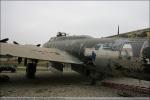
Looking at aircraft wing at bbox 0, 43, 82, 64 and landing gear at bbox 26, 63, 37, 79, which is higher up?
aircraft wing at bbox 0, 43, 82, 64

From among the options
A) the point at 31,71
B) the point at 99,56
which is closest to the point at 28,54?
the point at 31,71

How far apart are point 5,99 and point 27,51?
5.40 m

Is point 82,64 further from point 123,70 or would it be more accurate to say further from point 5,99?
point 5,99

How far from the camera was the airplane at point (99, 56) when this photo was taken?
33.3 feet

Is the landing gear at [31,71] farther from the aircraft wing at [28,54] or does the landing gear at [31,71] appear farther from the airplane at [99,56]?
the aircraft wing at [28,54]

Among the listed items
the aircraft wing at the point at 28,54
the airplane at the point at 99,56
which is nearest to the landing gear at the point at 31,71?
the airplane at the point at 99,56

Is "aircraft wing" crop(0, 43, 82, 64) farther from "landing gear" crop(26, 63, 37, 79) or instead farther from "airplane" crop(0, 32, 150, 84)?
"landing gear" crop(26, 63, 37, 79)

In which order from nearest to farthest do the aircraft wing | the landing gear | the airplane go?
the airplane < the aircraft wing < the landing gear

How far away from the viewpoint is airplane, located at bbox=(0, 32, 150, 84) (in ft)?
33.3

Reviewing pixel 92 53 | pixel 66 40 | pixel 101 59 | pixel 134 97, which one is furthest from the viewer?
pixel 66 40

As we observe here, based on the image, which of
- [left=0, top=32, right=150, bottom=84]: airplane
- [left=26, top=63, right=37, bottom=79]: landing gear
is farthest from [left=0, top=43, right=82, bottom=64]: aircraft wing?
[left=26, top=63, right=37, bottom=79]: landing gear

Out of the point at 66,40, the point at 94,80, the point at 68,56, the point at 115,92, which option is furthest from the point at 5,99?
the point at 66,40

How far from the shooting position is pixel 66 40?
1881 cm

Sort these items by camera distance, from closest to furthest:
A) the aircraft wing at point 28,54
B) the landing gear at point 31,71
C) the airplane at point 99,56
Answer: the airplane at point 99,56, the aircraft wing at point 28,54, the landing gear at point 31,71
